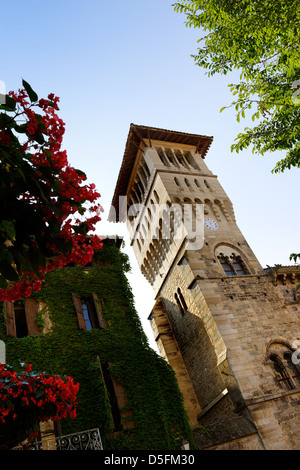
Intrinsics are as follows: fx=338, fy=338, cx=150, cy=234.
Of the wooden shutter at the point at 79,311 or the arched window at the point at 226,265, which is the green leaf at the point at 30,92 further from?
the arched window at the point at 226,265

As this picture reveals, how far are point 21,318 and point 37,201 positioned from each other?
957cm

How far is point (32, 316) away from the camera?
12.4 metres

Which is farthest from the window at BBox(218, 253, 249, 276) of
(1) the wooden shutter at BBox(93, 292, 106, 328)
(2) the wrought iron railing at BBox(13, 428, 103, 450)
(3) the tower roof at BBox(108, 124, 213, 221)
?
(2) the wrought iron railing at BBox(13, 428, 103, 450)

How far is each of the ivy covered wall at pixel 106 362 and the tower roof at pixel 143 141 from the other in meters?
12.8

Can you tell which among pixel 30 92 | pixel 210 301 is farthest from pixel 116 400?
pixel 30 92

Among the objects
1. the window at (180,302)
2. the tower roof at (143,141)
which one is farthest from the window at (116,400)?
the tower roof at (143,141)

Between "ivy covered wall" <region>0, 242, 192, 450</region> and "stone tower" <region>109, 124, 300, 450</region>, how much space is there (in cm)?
178

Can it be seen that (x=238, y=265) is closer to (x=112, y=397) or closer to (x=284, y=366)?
(x=284, y=366)

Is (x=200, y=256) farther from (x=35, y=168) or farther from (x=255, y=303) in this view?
(x=35, y=168)

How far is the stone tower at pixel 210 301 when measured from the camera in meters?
12.9

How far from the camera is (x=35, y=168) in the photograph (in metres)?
4.51

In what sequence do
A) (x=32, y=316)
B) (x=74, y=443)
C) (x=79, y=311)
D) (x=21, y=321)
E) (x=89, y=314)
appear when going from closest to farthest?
1. (x=74, y=443)
2. (x=32, y=316)
3. (x=21, y=321)
4. (x=79, y=311)
5. (x=89, y=314)

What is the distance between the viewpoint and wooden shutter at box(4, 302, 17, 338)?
37.8 feet
